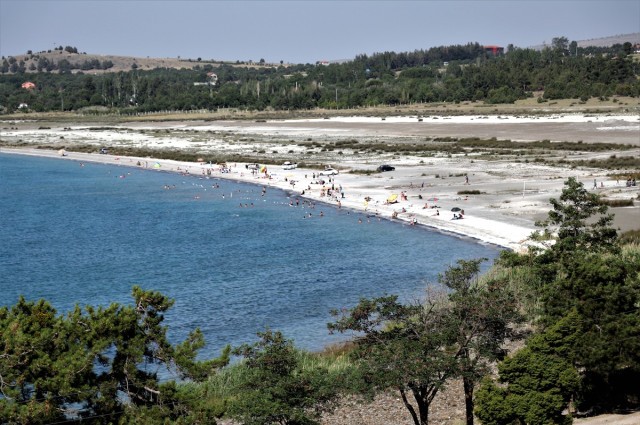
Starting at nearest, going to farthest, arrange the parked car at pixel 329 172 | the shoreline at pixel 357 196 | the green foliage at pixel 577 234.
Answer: the green foliage at pixel 577 234 → the shoreline at pixel 357 196 → the parked car at pixel 329 172

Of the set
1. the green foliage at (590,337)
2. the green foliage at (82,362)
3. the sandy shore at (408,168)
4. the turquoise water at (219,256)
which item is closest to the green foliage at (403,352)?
the sandy shore at (408,168)

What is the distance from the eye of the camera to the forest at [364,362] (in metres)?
18.5

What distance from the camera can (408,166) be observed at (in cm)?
8969

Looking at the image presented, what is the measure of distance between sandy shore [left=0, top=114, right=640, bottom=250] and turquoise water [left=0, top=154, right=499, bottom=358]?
304 cm

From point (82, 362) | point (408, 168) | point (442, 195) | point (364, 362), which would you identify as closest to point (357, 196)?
point (442, 195)

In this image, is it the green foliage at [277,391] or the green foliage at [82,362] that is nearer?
the green foliage at [82,362]

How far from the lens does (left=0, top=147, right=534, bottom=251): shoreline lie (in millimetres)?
54375

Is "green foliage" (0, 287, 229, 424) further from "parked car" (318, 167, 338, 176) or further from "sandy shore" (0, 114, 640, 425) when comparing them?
"parked car" (318, 167, 338, 176)

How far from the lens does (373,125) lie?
5955 inches

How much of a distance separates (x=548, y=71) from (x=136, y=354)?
630ft

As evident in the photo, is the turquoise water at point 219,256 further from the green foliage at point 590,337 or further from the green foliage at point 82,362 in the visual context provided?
the green foliage at point 82,362

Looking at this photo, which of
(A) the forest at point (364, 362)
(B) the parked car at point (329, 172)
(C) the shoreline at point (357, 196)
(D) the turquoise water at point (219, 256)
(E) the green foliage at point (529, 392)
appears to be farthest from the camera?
(B) the parked car at point (329, 172)

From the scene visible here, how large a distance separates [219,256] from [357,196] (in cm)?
2126

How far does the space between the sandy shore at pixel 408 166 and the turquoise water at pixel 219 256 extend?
3043 mm
